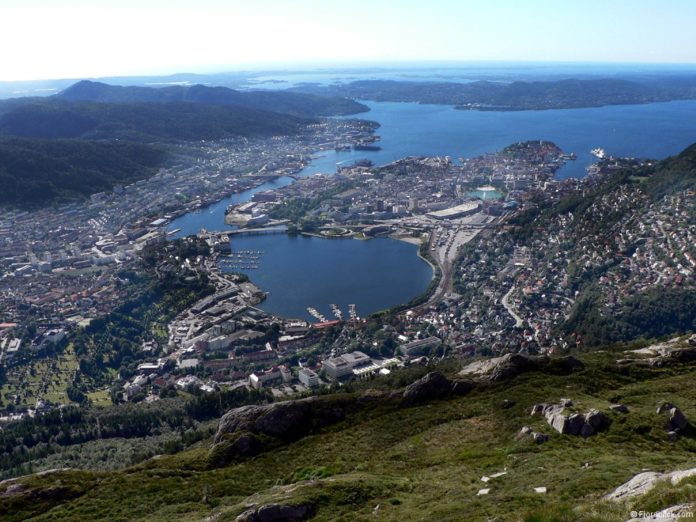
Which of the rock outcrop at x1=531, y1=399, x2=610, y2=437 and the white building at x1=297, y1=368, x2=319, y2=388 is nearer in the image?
the rock outcrop at x1=531, y1=399, x2=610, y2=437

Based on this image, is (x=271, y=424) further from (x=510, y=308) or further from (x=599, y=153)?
(x=599, y=153)

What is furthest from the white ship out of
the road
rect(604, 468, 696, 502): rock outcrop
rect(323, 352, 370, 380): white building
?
rect(604, 468, 696, 502): rock outcrop

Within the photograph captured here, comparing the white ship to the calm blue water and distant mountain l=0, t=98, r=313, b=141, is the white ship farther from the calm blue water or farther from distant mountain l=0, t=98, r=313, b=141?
distant mountain l=0, t=98, r=313, b=141

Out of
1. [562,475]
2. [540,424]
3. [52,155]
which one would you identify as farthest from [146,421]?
[52,155]

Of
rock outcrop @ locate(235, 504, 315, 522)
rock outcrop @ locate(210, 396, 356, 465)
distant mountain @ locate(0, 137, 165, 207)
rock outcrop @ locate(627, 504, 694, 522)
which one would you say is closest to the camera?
rock outcrop @ locate(627, 504, 694, 522)

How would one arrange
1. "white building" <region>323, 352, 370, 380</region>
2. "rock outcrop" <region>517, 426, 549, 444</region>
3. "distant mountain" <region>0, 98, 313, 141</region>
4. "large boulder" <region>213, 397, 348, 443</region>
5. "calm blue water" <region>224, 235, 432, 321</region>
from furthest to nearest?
1. "distant mountain" <region>0, 98, 313, 141</region>
2. "calm blue water" <region>224, 235, 432, 321</region>
3. "white building" <region>323, 352, 370, 380</region>
4. "large boulder" <region>213, 397, 348, 443</region>
5. "rock outcrop" <region>517, 426, 549, 444</region>

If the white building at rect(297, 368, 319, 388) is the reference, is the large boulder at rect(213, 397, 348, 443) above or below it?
above

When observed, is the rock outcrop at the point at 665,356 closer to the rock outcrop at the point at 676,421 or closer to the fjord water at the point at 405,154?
the rock outcrop at the point at 676,421
